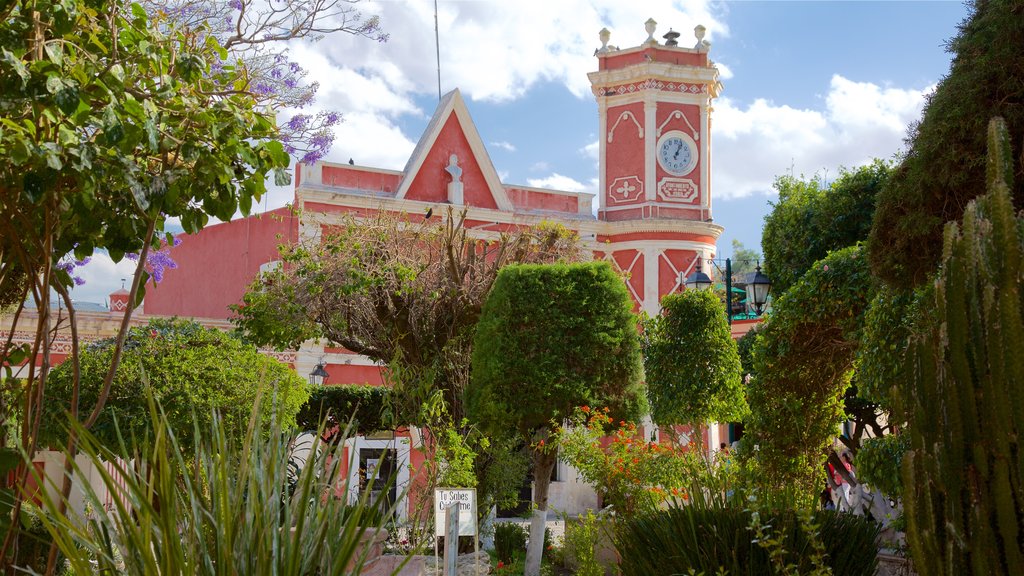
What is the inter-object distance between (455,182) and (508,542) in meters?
10.1

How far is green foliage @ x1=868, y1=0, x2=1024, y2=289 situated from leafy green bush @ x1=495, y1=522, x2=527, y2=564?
31.1 ft

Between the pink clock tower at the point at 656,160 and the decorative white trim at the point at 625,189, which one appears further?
the decorative white trim at the point at 625,189

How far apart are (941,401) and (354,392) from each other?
52.7ft

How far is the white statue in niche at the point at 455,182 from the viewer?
71.7 ft

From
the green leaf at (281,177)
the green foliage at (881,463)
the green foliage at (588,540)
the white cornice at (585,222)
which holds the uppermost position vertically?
the white cornice at (585,222)

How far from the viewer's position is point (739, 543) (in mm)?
5855

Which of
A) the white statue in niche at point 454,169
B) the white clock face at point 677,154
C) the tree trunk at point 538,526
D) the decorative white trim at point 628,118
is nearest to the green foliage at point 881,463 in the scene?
the tree trunk at point 538,526

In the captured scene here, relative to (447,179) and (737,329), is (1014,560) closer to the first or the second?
(447,179)

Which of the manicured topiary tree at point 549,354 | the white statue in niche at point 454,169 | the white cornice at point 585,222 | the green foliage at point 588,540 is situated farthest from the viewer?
A: the white statue in niche at point 454,169

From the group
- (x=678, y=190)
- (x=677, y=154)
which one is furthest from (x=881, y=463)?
(x=677, y=154)

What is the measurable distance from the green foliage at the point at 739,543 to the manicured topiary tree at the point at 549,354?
18.0 feet

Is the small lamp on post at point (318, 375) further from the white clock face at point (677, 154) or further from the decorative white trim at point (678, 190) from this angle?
the white clock face at point (677, 154)

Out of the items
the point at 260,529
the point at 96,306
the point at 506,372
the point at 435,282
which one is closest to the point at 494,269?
the point at 435,282

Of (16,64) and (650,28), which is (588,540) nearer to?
(16,64)
